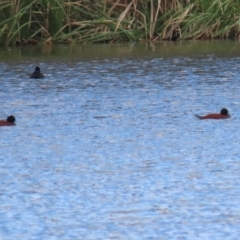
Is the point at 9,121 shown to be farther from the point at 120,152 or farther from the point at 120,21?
the point at 120,21

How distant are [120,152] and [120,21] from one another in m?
11.3

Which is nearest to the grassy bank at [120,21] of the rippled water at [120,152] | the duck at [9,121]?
the rippled water at [120,152]

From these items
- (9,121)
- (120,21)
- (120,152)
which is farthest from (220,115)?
(120,21)

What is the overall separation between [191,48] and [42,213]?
43.2 feet

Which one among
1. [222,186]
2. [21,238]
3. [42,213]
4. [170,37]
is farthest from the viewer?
[170,37]

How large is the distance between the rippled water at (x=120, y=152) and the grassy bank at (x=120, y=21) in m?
2.96

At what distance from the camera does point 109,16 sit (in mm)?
21953

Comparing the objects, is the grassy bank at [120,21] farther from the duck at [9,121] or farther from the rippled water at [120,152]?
the duck at [9,121]

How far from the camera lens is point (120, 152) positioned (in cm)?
1062

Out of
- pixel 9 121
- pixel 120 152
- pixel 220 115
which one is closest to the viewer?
pixel 120 152

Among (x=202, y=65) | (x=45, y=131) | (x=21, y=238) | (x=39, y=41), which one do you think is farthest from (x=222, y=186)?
(x=39, y=41)

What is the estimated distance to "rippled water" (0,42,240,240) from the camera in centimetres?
786

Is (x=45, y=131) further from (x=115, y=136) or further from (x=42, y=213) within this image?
(x=42, y=213)

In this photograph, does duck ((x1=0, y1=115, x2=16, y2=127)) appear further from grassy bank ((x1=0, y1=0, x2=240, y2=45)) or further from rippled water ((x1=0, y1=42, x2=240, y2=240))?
grassy bank ((x1=0, y1=0, x2=240, y2=45))
